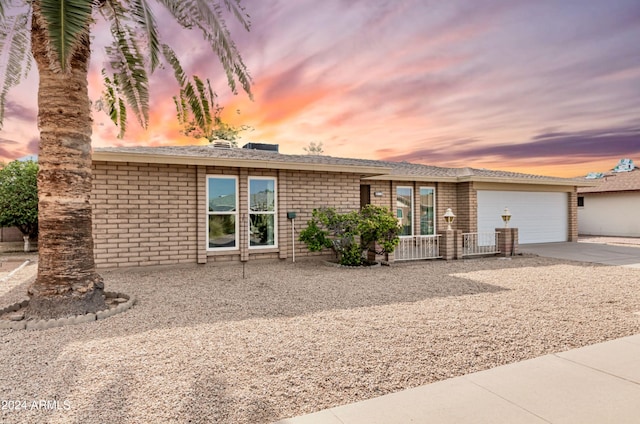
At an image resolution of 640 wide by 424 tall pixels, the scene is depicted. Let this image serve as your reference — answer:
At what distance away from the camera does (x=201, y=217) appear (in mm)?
9828

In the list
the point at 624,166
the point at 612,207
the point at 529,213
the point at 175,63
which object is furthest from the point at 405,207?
the point at 624,166

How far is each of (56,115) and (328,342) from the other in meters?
5.18

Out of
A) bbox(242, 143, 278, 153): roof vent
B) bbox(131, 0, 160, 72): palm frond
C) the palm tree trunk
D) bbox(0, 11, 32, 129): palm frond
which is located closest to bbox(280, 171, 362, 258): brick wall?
bbox(242, 143, 278, 153): roof vent

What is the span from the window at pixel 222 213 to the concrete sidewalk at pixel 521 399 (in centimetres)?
804

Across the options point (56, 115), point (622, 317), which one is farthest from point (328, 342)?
point (56, 115)

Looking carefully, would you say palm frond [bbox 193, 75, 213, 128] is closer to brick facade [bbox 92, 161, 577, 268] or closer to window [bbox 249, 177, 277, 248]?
brick facade [bbox 92, 161, 577, 268]

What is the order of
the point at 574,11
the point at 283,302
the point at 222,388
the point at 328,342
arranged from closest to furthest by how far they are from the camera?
the point at 222,388, the point at 328,342, the point at 283,302, the point at 574,11

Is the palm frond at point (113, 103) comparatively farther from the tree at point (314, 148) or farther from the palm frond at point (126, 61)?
the tree at point (314, 148)

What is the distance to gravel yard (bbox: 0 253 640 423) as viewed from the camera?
2.95m

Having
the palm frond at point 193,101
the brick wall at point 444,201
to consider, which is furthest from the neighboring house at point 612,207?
the palm frond at point 193,101

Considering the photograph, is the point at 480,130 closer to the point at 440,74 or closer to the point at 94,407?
the point at 440,74

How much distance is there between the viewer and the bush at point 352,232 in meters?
9.90

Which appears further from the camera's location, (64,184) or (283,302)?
(283,302)

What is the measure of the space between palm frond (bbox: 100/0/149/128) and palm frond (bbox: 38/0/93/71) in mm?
2075
